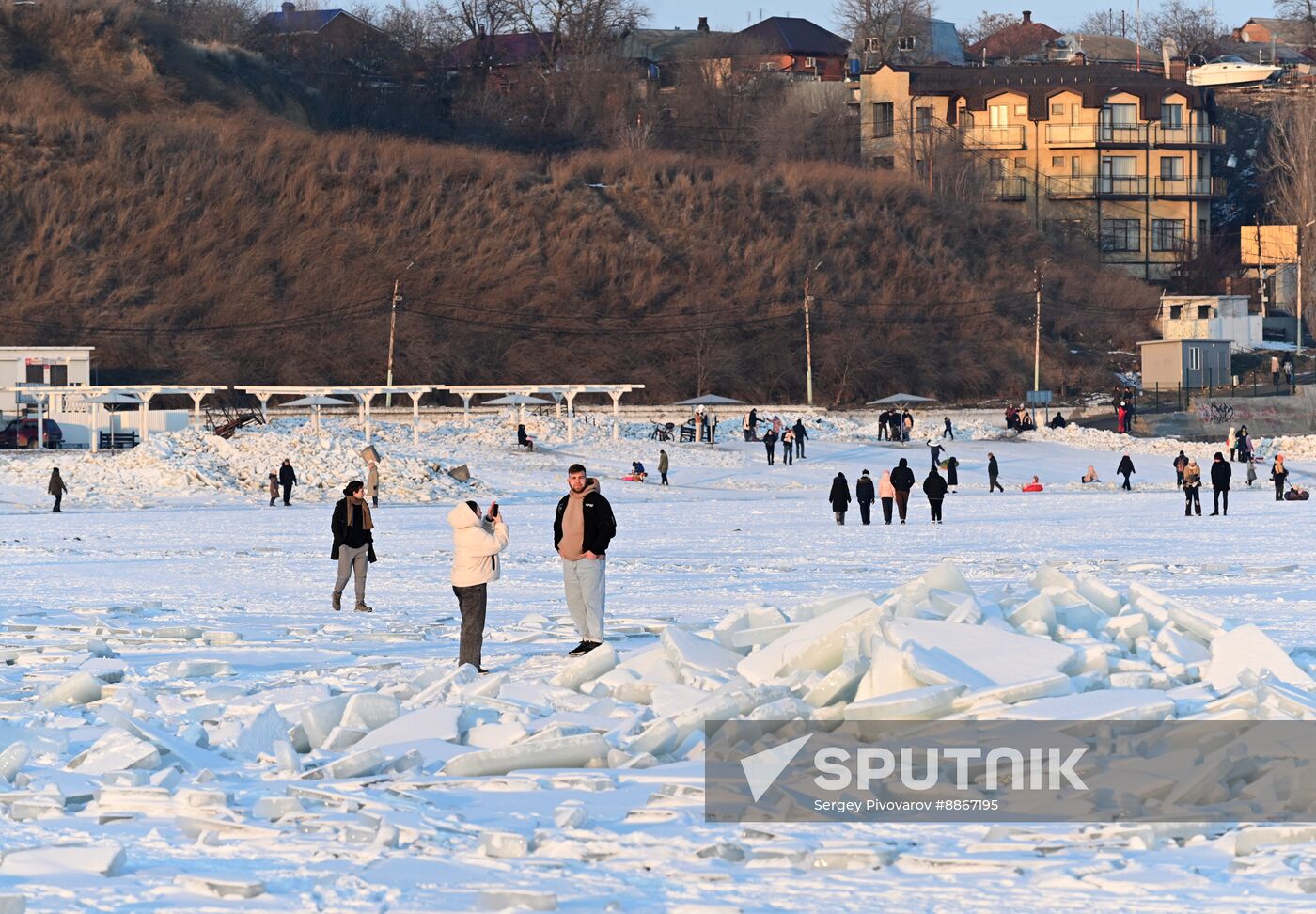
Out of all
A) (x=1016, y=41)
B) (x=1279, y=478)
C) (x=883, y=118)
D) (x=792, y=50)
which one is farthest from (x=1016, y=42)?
(x=1279, y=478)

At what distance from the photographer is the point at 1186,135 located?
88.5 m

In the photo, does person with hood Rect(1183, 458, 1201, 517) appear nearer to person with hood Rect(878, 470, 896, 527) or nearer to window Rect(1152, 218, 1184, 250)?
person with hood Rect(878, 470, 896, 527)

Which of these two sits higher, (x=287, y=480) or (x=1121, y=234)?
A: (x=1121, y=234)

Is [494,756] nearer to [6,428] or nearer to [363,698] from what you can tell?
[363,698]

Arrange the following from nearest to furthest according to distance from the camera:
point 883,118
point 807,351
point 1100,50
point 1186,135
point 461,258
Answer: point 807,351
point 461,258
point 1186,135
point 883,118
point 1100,50

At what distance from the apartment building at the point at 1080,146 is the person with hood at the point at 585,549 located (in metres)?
79.0

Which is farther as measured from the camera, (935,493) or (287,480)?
(287,480)

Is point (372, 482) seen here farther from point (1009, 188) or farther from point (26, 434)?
point (1009, 188)

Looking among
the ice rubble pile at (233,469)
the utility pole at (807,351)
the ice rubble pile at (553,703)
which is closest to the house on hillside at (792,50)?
the utility pole at (807,351)

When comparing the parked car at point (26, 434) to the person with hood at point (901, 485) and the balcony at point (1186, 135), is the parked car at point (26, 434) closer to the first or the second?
the person with hood at point (901, 485)

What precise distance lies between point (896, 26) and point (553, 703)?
344 ft

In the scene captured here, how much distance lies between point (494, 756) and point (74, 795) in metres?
1.90

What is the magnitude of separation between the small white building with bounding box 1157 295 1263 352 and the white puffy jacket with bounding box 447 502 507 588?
6585 centimetres

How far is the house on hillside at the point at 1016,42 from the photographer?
4737 inches
